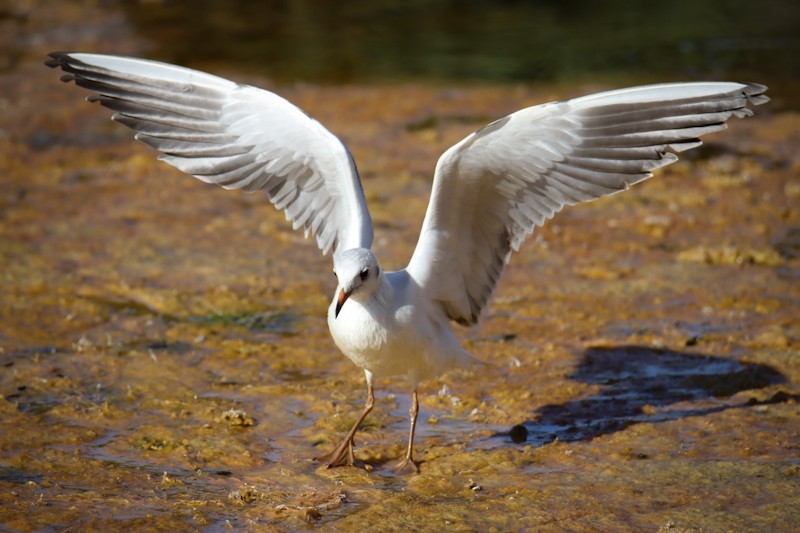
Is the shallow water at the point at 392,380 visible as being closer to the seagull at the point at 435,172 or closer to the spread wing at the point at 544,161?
the seagull at the point at 435,172

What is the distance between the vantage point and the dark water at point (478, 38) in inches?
572

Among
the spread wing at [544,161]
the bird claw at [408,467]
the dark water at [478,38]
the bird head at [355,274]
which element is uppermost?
the dark water at [478,38]

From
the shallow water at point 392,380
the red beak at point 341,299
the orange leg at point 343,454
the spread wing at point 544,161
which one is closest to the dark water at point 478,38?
the shallow water at point 392,380

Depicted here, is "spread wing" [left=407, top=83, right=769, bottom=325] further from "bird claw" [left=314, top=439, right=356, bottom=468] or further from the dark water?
the dark water

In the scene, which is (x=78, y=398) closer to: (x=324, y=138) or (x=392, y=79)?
(x=324, y=138)

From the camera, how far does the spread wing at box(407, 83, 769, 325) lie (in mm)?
5152

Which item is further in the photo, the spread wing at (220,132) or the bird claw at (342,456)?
the spread wing at (220,132)

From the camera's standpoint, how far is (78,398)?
6.14 meters

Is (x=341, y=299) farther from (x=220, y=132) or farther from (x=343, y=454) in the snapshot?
(x=220, y=132)

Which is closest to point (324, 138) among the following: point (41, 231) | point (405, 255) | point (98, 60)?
point (98, 60)

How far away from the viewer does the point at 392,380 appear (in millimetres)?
6812

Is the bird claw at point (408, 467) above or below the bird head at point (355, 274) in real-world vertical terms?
below

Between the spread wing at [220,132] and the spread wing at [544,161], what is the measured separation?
24.7 inches

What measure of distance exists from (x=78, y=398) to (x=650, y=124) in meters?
3.62
